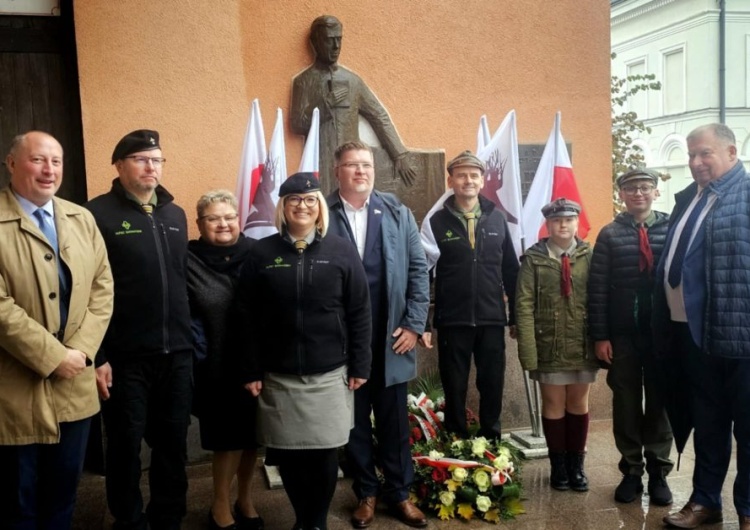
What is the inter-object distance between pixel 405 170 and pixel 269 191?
117 centimetres

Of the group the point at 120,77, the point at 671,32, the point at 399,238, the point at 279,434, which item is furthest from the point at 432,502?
the point at 671,32

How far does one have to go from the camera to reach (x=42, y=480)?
311 cm

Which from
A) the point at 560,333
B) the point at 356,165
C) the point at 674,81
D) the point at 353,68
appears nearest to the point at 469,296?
the point at 560,333

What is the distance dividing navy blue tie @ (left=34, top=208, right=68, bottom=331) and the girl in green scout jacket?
8.34 ft

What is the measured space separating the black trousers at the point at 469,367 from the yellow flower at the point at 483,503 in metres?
0.54

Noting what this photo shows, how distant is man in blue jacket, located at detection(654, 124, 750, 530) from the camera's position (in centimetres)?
366

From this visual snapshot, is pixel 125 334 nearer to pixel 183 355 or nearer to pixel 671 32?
pixel 183 355

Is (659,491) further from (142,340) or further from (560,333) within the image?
(142,340)

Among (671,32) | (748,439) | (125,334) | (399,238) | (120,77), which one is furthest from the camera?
(671,32)

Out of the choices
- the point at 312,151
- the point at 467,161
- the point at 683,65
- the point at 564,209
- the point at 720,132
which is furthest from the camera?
the point at 683,65

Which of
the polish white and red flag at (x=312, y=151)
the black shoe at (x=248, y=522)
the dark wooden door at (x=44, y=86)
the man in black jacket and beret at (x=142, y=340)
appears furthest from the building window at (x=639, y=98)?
the man in black jacket and beret at (x=142, y=340)

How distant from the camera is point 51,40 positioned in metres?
4.93

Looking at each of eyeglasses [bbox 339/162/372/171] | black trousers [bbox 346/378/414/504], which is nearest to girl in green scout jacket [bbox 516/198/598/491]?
black trousers [bbox 346/378/414/504]

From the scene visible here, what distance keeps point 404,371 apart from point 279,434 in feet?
2.80
